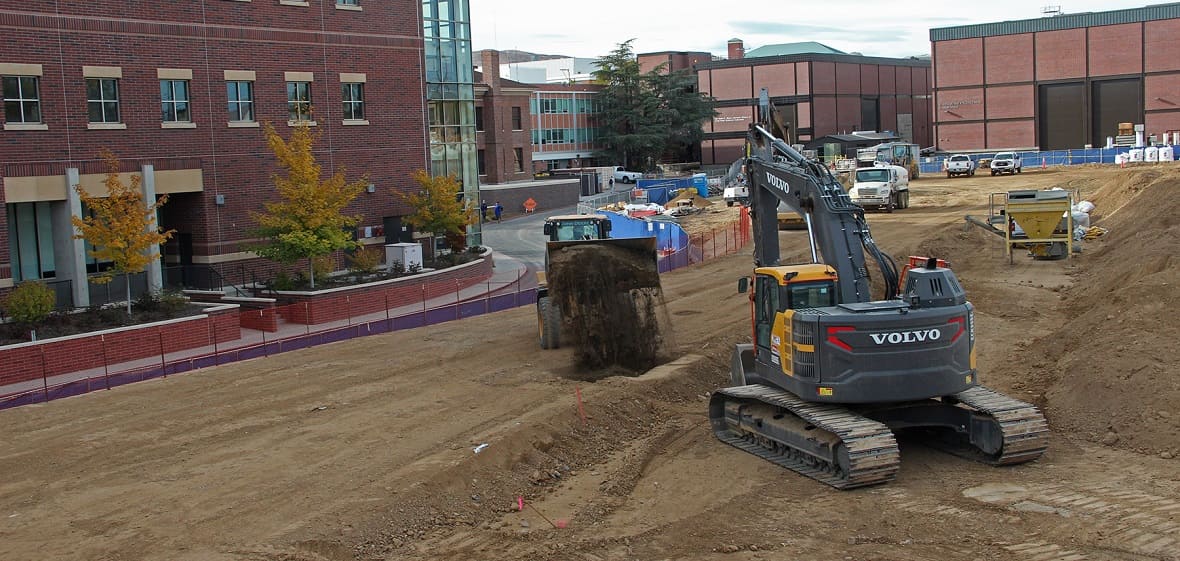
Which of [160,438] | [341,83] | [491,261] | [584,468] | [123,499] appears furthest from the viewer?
[491,261]

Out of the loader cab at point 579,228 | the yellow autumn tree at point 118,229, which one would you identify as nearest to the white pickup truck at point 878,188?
the loader cab at point 579,228

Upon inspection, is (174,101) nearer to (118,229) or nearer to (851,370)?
(118,229)

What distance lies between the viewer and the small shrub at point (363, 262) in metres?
37.6

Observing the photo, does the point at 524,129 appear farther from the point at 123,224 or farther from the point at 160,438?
the point at 160,438

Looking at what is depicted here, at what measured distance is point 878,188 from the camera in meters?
55.2

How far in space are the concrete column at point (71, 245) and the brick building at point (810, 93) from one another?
235 feet

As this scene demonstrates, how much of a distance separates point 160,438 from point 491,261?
26.1m

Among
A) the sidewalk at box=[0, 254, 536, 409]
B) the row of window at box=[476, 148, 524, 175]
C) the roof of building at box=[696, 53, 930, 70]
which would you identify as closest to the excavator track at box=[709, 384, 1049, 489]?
the sidewalk at box=[0, 254, 536, 409]

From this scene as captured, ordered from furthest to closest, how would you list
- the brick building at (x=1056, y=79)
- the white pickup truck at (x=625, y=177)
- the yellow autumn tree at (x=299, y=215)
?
the white pickup truck at (x=625, y=177) → the brick building at (x=1056, y=79) → the yellow autumn tree at (x=299, y=215)

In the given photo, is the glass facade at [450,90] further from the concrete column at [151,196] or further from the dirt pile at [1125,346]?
the dirt pile at [1125,346]

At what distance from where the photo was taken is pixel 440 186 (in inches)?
1624

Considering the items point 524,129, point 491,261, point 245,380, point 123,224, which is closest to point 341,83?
point 491,261

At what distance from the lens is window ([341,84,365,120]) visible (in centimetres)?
4038

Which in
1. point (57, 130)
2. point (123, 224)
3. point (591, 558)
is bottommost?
point (591, 558)
